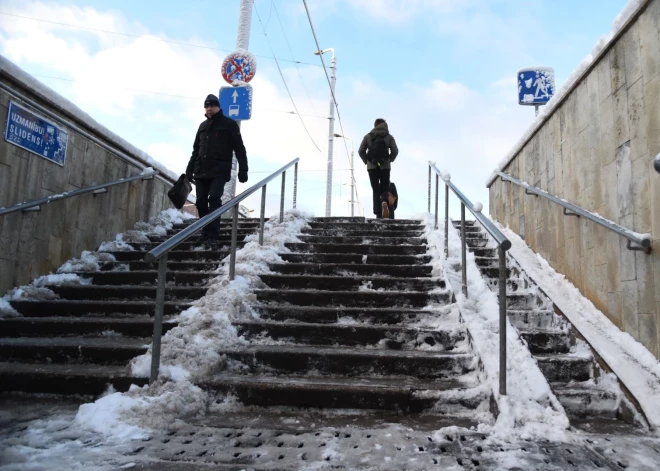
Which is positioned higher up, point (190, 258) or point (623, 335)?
point (190, 258)

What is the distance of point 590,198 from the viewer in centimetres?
405

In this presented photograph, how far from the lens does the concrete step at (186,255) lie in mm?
5473

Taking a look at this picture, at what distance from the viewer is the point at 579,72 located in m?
4.28

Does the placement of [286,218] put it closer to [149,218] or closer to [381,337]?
[149,218]

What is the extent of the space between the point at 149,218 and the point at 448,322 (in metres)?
4.68

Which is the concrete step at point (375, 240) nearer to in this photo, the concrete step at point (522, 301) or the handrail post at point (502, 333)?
the concrete step at point (522, 301)

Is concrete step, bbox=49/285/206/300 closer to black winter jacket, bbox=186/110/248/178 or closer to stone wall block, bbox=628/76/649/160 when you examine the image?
black winter jacket, bbox=186/110/248/178

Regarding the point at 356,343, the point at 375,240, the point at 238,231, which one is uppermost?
the point at 238,231

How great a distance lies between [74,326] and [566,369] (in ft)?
12.0

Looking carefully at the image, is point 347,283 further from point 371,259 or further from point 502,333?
point 502,333

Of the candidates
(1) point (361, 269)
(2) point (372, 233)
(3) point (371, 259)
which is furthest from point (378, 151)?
(1) point (361, 269)

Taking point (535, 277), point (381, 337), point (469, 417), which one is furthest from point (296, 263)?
point (469, 417)

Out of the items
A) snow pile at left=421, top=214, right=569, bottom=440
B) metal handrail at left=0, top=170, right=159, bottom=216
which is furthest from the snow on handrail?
metal handrail at left=0, top=170, right=159, bottom=216

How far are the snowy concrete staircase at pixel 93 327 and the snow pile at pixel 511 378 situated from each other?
7.03 feet
